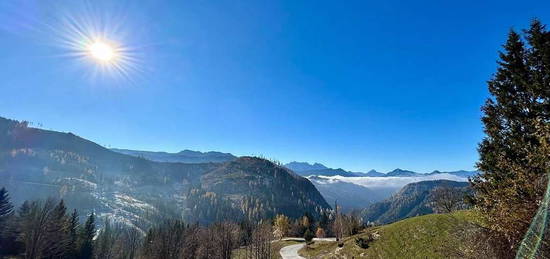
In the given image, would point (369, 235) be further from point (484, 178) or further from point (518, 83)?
point (518, 83)

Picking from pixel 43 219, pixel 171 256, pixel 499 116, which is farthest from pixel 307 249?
pixel 499 116

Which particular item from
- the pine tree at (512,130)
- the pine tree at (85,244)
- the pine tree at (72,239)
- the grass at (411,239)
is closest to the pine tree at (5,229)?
the pine tree at (72,239)

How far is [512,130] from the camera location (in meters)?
22.9

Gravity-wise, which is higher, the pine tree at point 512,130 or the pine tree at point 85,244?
the pine tree at point 512,130

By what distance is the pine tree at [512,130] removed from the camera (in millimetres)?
16422

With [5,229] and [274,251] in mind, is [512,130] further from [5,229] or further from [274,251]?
[5,229]

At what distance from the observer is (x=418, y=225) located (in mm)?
56656

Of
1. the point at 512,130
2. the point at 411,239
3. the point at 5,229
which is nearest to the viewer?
the point at 512,130

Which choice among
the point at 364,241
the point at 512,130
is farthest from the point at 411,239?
the point at 512,130

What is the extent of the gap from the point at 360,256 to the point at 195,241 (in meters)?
45.0

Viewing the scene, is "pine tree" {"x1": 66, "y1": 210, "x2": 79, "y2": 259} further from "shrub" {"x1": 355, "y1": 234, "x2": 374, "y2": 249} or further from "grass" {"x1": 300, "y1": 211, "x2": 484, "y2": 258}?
"shrub" {"x1": 355, "y1": 234, "x2": 374, "y2": 249}

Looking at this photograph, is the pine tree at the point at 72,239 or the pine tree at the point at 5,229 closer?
the pine tree at the point at 5,229

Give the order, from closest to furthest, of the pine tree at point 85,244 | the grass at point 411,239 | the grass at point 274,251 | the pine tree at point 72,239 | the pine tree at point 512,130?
the pine tree at point 512,130 → the grass at point 411,239 → the pine tree at point 72,239 → the pine tree at point 85,244 → the grass at point 274,251

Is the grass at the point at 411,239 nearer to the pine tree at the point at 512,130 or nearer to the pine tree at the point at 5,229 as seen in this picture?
the pine tree at the point at 512,130
